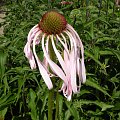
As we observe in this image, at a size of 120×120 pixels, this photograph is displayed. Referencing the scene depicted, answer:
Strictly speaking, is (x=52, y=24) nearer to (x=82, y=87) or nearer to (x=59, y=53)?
(x=59, y=53)

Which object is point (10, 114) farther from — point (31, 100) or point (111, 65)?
point (111, 65)

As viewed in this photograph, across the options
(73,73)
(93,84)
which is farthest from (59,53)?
(93,84)

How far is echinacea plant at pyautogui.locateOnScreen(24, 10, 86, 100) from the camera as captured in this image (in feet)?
3.54

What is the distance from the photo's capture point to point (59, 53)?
112cm

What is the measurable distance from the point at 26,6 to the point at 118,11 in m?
0.81

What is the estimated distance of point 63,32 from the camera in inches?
46.7

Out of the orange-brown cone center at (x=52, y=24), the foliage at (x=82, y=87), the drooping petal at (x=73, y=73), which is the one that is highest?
the orange-brown cone center at (x=52, y=24)

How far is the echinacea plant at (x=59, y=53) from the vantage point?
108 cm

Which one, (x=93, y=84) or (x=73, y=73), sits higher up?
(x=73, y=73)

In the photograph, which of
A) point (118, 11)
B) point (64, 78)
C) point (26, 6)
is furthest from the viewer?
point (26, 6)

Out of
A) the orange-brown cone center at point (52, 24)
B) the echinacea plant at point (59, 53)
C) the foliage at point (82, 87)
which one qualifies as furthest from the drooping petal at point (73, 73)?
the foliage at point (82, 87)

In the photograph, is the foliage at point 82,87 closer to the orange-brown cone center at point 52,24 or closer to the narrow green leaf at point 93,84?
the narrow green leaf at point 93,84

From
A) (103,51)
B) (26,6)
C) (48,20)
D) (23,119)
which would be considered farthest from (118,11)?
(48,20)

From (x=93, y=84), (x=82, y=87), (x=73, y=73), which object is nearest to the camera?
(x=73, y=73)
